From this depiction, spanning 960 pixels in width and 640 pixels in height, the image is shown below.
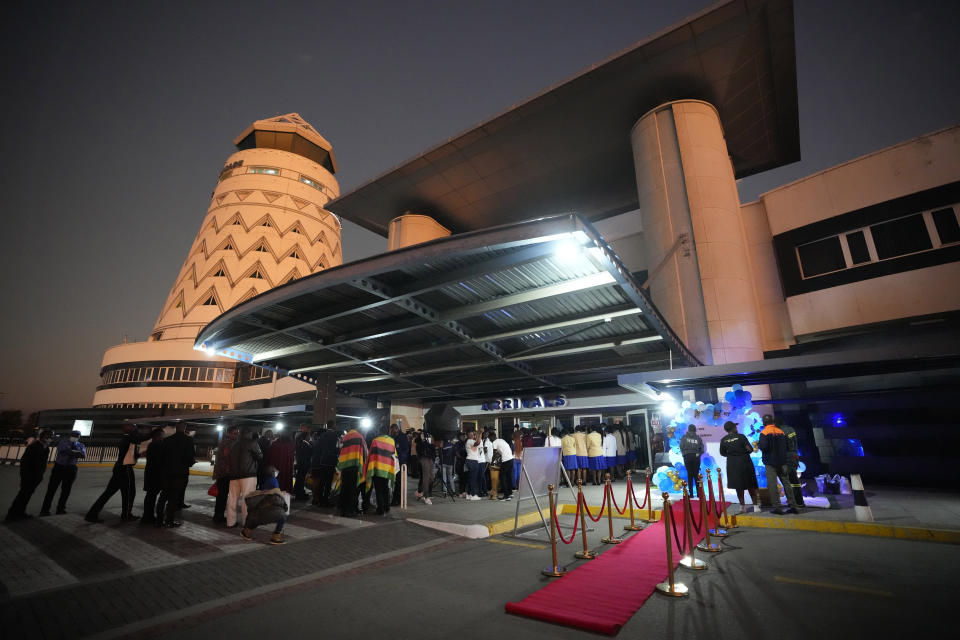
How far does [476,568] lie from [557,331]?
7556mm

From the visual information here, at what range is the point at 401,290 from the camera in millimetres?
9273

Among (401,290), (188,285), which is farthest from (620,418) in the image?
(188,285)

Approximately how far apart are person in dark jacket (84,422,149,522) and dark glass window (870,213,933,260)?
21880 mm

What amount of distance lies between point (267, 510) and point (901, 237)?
63.8ft

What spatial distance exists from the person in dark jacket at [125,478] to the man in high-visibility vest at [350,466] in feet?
14.0

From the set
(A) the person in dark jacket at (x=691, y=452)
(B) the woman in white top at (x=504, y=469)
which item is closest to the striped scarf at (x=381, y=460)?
(B) the woman in white top at (x=504, y=469)

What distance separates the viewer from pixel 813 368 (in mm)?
9961

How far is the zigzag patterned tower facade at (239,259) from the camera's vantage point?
150ft

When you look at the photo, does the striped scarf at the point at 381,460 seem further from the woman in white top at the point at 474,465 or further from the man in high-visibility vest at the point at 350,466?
the woman in white top at the point at 474,465

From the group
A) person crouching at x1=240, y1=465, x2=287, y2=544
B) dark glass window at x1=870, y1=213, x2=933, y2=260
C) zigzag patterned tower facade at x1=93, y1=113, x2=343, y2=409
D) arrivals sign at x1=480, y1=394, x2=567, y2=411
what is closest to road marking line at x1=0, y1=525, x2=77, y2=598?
person crouching at x1=240, y1=465, x2=287, y2=544

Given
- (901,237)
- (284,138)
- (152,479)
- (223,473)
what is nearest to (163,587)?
(223,473)

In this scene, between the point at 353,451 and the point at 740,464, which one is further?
the point at 353,451

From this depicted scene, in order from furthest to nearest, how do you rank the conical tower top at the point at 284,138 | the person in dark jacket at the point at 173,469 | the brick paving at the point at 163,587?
the conical tower top at the point at 284,138, the person in dark jacket at the point at 173,469, the brick paving at the point at 163,587

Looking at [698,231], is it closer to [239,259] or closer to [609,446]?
[609,446]
